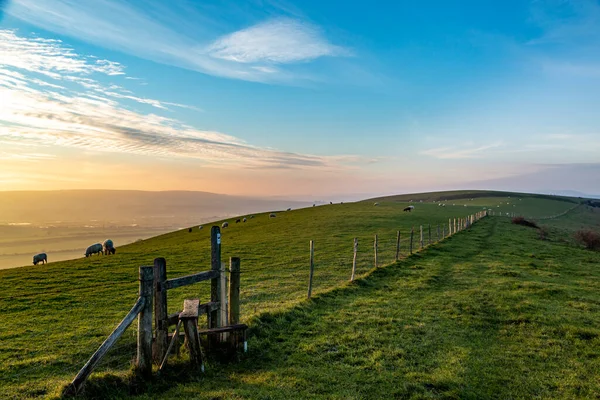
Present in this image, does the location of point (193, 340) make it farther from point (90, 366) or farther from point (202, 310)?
point (90, 366)

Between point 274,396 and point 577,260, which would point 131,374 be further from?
point 577,260

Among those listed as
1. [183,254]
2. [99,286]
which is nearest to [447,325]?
[99,286]

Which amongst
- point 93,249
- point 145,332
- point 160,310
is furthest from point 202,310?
point 93,249

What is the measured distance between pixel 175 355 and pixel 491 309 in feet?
37.6

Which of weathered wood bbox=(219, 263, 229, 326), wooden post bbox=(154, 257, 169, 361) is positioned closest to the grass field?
wooden post bbox=(154, 257, 169, 361)

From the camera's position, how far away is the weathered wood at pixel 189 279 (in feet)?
27.0

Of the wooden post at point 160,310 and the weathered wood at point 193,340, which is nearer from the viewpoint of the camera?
the wooden post at point 160,310

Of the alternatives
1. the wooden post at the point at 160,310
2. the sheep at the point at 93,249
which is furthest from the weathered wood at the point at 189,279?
the sheep at the point at 93,249

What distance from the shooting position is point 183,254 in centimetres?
3366

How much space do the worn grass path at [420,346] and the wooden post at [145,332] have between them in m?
0.43

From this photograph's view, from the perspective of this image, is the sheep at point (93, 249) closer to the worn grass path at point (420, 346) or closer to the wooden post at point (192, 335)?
the worn grass path at point (420, 346)

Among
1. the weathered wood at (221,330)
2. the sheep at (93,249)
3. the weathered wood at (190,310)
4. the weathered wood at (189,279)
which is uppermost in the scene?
the weathered wood at (189,279)

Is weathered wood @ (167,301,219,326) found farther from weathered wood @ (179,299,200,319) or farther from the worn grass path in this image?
the worn grass path

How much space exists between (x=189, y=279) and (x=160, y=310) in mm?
1021
